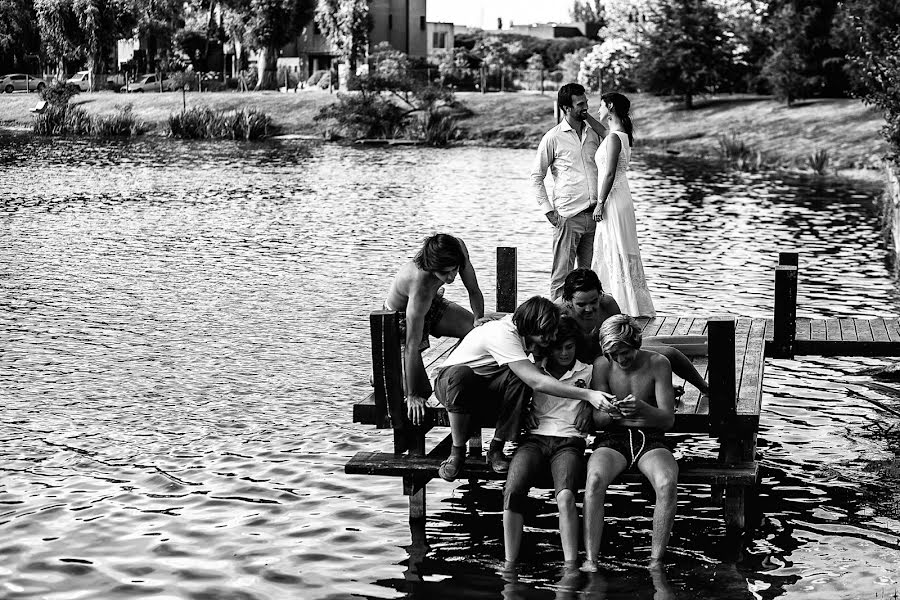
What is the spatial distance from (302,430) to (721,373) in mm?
4400

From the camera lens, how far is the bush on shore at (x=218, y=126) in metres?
61.8

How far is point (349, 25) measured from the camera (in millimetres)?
77562

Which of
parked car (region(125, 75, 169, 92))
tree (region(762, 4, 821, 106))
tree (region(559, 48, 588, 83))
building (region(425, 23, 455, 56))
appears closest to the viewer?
tree (region(762, 4, 821, 106))

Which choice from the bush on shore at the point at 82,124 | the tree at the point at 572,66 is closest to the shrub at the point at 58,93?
the bush on shore at the point at 82,124

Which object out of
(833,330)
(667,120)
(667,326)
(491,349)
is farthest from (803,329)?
(667,120)

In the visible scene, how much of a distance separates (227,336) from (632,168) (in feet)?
94.3

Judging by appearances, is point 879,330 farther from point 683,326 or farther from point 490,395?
point 490,395

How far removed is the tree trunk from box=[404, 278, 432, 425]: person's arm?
72233 millimetres

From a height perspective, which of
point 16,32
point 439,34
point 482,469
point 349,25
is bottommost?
point 482,469

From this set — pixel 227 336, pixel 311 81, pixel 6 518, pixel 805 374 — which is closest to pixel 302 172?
pixel 227 336

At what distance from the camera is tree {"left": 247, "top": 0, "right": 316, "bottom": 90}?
3041 inches

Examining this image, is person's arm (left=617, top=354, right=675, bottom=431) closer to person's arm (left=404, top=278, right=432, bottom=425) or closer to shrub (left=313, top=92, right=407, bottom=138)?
person's arm (left=404, top=278, right=432, bottom=425)

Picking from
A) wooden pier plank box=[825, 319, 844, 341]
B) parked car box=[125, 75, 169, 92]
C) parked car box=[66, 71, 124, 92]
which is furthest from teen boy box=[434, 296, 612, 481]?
parked car box=[66, 71, 124, 92]

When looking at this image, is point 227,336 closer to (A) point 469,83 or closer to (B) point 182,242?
(B) point 182,242
